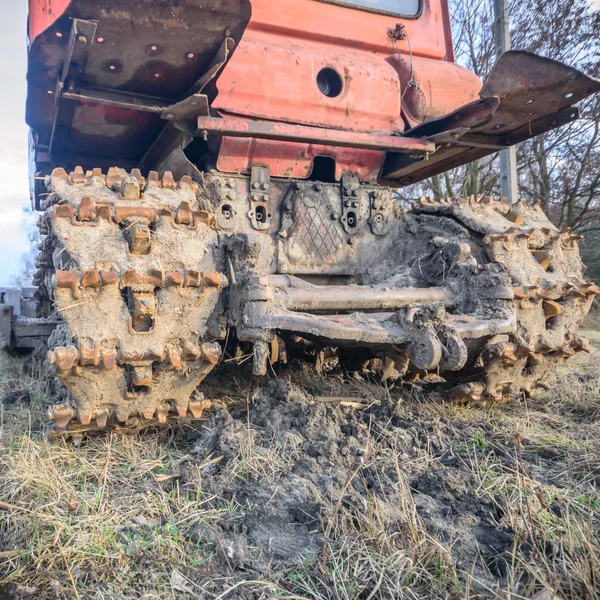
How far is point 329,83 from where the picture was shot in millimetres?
3457

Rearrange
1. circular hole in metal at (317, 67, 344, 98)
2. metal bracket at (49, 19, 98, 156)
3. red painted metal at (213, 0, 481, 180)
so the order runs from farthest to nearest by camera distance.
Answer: circular hole in metal at (317, 67, 344, 98), red painted metal at (213, 0, 481, 180), metal bracket at (49, 19, 98, 156)

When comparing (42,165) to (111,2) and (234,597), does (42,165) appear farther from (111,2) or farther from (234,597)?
(234,597)

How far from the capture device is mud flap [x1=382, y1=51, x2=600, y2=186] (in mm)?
3027

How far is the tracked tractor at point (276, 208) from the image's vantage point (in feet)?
7.43

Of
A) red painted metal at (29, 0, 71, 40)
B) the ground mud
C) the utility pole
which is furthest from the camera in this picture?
the utility pole

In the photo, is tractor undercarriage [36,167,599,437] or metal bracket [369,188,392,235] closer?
tractor undercarriage [36,167,599,437]

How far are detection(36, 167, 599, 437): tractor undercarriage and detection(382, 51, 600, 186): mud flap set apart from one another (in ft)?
1.35

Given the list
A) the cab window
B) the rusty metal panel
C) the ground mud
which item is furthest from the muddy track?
the rusty metal panel

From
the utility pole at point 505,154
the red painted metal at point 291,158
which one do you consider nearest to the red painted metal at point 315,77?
the red painted metal at point 291,158

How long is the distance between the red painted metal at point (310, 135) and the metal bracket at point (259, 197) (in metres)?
0.23

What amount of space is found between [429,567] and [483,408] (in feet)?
5.29

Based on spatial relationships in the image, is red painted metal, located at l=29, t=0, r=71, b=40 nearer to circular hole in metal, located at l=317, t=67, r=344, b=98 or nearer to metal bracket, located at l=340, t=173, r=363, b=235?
circular hole in metal, located at l=317, t=67, r=344, b=98

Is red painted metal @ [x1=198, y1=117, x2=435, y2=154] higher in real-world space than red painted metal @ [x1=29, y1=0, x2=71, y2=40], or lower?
lower

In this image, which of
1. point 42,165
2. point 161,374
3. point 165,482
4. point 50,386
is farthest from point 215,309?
point 42,165
